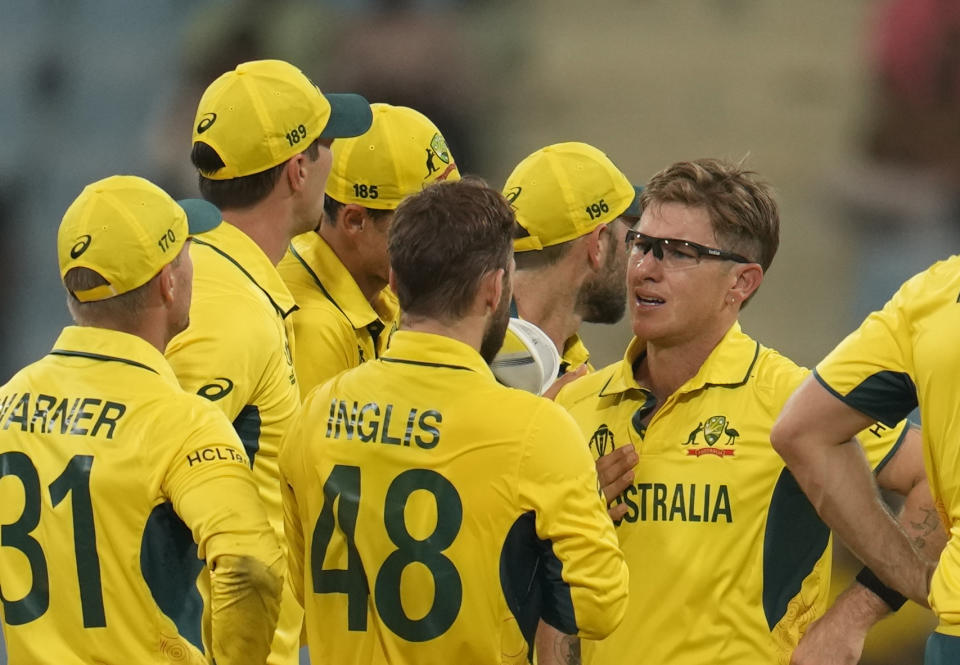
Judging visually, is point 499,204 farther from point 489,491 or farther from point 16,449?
point 16,449

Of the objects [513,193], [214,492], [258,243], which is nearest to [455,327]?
[214,492]

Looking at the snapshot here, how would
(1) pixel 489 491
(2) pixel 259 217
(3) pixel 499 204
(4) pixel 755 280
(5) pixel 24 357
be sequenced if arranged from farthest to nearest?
(5) pixel 24 357 → (2) pixel 259 217 → (4) pixel 755 280 → (3) pixel 499 204 → (1) pixel 489 491

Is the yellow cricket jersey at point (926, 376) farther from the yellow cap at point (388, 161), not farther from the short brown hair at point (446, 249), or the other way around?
the yellow cap at point (388, 161)

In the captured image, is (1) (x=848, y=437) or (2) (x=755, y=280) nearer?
(1) (x=848, y=437)

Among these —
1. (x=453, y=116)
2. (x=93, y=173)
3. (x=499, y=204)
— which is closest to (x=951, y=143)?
(x=453, y=116)

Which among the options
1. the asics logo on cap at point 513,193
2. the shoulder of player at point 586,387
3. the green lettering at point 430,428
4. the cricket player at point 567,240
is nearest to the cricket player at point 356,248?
the asics logo on cap at point 513,193

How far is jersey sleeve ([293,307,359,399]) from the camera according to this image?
12.3ft

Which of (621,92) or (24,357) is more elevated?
(621,92)

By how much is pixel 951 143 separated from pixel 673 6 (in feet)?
6.55

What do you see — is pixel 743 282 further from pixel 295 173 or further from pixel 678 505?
pixel 295 173

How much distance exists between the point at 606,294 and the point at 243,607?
1551mm

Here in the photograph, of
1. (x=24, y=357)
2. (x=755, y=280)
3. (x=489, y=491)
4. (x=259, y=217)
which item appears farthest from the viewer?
(x=24, y=357)

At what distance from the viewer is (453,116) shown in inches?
360

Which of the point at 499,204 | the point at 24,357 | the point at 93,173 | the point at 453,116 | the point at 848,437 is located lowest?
the point at 24,357
